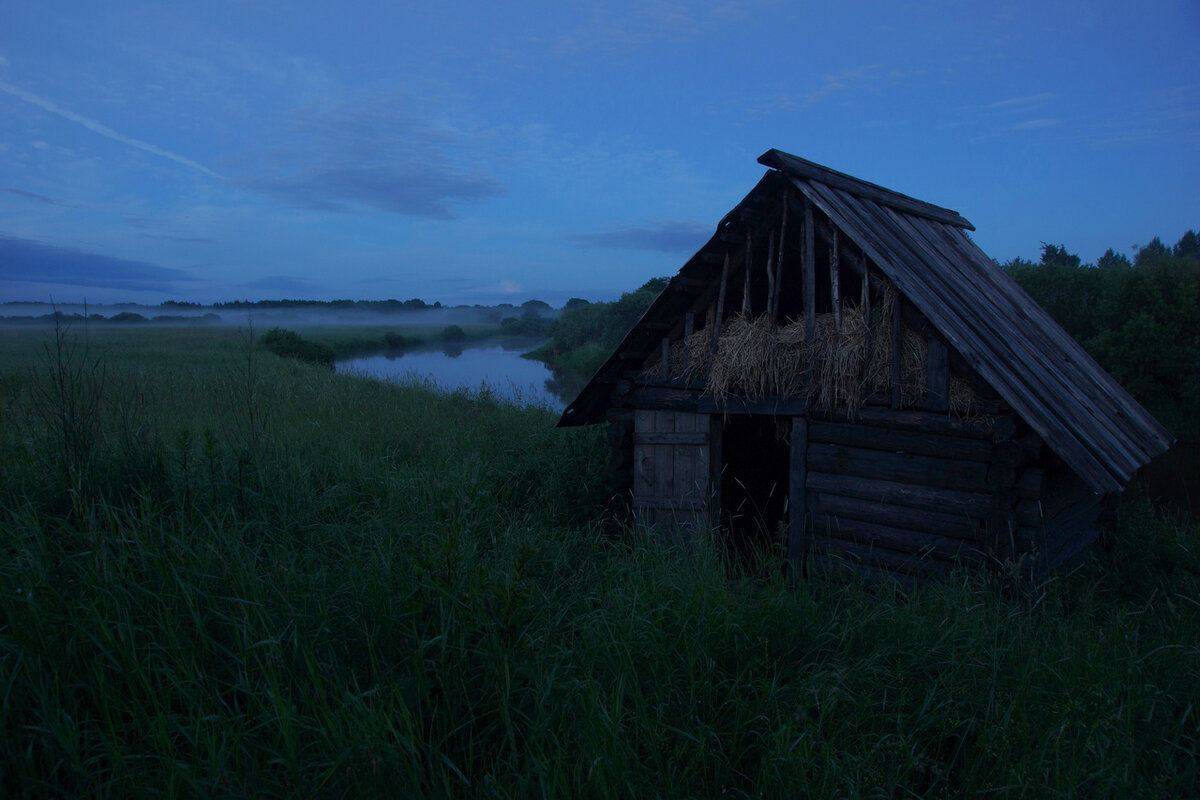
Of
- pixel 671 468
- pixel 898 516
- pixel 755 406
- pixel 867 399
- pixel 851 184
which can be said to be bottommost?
pixel 898 516

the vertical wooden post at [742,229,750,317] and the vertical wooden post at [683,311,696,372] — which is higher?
the vertical wooden post at [742,229,750,317]

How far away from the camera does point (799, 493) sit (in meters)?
6.59

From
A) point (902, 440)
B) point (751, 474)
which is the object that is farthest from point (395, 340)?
point (902, 440)

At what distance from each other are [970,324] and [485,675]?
508 centimetres

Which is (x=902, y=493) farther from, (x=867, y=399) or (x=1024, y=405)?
(x=1024, y=405)

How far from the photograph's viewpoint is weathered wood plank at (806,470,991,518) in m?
5.68

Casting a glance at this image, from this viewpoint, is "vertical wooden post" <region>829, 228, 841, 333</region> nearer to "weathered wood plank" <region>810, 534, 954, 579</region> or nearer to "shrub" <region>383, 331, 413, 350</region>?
"weathered wood plank" <region>810, 534, 954, 579</region>

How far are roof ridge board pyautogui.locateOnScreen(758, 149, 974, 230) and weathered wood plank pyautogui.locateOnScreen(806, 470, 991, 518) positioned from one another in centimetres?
262

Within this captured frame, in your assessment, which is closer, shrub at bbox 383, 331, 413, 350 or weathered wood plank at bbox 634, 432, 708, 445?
weathered wood plank at bbox 634, 432, 708, 445

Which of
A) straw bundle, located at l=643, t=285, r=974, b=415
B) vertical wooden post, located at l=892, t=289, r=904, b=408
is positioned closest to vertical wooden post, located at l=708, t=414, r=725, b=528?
straw bundle, located at l=643, t=285, r=974, b=415

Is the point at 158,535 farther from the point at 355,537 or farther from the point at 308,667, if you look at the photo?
the point at 308,667

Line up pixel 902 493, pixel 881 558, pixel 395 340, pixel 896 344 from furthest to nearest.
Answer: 1. pixel 395 340
2. pixel 881 558
3. pixel 902 493
4. pixel 896 344

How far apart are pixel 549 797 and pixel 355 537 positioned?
2924 mm

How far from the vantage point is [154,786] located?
8.17 ft
